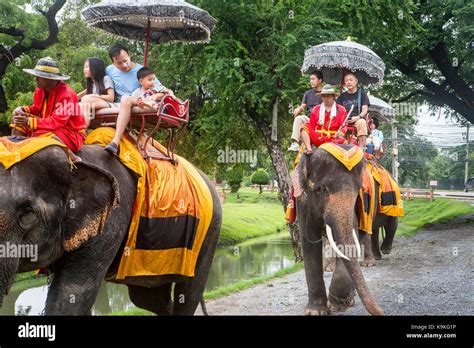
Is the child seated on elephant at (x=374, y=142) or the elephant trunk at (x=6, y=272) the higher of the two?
the child seated on elephant at (x=374, y=142)

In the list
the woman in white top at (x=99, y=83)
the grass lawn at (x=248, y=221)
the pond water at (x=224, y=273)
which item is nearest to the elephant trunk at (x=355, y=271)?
the woman in white top at (x=99, y=83)

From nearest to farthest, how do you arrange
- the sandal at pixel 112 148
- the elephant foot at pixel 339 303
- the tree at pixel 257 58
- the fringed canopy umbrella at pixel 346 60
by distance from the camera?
1. the sandal at pixel 112 148
2. the elephant foot at pixel 339 303
3. the fringed canopy umbrella at pixel 346 60
4. the tree at pixel 257 58

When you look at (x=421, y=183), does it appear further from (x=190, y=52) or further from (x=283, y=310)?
(x=283, y=310)

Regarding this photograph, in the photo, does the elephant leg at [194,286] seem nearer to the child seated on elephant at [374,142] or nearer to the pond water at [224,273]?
the child seated on elephant at [374,142]

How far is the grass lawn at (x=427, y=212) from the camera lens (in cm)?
2414

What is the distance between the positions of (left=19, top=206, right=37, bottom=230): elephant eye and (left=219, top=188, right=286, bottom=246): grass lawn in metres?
21.9

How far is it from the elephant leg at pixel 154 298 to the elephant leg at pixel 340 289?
2.10 metres

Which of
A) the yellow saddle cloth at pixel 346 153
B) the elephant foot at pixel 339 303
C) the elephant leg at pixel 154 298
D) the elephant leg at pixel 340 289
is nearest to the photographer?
the elephant leg at pixel 154 298

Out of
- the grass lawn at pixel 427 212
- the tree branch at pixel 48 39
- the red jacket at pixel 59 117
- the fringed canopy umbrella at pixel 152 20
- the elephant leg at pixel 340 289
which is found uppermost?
the tree branch at pixel 48 39

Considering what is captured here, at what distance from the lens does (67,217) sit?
15.3ft

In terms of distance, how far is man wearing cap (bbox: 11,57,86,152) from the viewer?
4629 millimetres

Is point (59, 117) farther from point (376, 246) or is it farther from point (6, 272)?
point (376, 246)

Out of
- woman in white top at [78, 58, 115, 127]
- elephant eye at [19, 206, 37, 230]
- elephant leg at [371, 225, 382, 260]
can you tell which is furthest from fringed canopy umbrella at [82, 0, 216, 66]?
elephant leg at [371, 225, 382, 260]

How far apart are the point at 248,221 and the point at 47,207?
28199 mm
